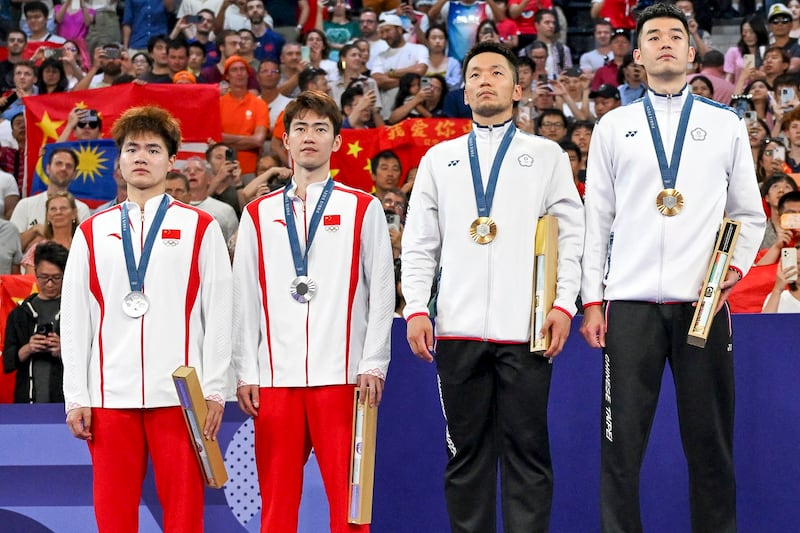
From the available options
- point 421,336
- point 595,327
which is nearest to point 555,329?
point 595,327

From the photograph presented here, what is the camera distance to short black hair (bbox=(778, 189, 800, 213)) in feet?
26.0

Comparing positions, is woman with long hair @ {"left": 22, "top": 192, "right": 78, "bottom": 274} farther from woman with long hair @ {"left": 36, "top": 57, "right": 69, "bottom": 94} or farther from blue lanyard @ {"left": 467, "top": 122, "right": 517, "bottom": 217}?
blue lanyard @ {"left": 467, "top": 122, "right": 517, "bottom": 217}

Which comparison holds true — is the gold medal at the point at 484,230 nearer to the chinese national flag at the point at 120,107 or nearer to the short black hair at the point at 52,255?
the short black hair at the point at 52,255

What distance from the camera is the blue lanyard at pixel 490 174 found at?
5199 millimetres

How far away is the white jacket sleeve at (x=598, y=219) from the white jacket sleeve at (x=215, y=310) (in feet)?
5.26

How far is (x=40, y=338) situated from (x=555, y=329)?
3.57 meters

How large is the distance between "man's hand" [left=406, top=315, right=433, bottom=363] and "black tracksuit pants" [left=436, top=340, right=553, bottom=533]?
0.26 ft

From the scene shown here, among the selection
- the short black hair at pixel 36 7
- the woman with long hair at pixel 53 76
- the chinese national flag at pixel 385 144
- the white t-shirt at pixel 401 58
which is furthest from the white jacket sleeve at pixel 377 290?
the short black hair at pixel 36 7

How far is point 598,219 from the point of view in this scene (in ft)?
17.2

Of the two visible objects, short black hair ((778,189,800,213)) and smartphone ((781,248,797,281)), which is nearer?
smartphone ((781,248,797,281))

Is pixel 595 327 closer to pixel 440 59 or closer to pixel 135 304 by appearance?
pixel 135 304

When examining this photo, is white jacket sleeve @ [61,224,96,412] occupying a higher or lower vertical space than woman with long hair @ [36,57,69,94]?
lower

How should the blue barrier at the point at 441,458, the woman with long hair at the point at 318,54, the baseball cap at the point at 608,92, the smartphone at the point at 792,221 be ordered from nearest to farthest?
the blue barrier at the point at 441,458
the smartphone at the point at 792,221
the baseball cap at the point at 608,92
the woman with long hair at the point at 318,54

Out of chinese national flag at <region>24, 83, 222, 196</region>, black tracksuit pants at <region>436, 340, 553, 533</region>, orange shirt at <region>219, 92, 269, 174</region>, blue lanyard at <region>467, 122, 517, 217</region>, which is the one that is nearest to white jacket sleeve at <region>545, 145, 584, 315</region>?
blue lanyard at <region>467, 122, 517, 217</region>
